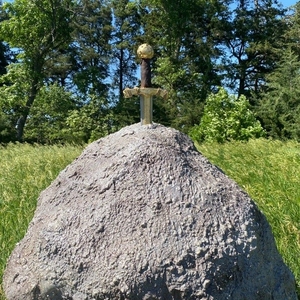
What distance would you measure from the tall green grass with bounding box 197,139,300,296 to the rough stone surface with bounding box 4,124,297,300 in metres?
1.22

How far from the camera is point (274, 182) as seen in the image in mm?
6469

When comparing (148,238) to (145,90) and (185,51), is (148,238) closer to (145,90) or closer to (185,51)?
(145,90)

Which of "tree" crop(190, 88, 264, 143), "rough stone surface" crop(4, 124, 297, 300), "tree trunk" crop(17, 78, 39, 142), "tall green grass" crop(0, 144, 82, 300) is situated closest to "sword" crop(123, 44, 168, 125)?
"rough stone surface" crop(4, 124, 297, 300)

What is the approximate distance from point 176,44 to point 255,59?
175 inches

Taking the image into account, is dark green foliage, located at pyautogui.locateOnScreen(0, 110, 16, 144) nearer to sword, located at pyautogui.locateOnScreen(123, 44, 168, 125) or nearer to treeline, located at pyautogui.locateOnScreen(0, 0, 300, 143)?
treeline, located at pyautogui.locateOnScreen(0, 0, 300, 143)

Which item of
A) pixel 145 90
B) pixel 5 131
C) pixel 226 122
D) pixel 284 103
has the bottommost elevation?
pixel 145 90

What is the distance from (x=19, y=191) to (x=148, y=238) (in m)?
4.37

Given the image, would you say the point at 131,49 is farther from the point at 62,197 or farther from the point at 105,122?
the point at 62,197

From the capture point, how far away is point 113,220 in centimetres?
266

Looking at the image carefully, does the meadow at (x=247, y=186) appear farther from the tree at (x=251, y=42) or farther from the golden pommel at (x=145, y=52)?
the tree at (x=251, y=42)

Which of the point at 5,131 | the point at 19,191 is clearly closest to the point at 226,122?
the point at 5,131

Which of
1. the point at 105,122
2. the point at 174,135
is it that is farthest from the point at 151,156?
the point at 105,122

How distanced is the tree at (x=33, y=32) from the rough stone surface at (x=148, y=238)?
22336 mm

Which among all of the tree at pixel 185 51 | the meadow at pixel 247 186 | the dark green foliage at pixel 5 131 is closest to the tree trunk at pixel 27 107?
the dark green foliage at pixel 5 131
